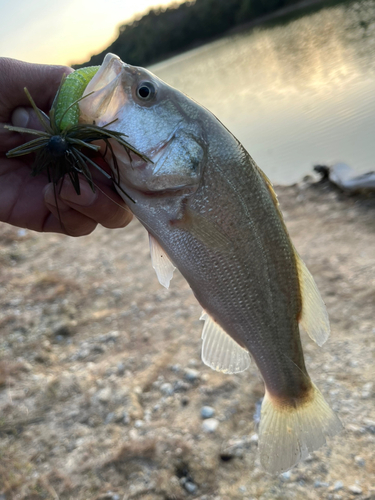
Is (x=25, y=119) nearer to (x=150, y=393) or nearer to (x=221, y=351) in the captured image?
(x=221, y=351)

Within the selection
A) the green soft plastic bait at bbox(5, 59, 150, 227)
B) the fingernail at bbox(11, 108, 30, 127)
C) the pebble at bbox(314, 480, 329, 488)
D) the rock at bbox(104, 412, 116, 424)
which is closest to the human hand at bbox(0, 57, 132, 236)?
the fingernail at bbox(11, 108, 30, 127)

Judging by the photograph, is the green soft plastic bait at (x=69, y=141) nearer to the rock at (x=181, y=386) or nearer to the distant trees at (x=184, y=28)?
the rock at (x=181, y=386)

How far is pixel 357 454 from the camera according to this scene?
9.84 ft

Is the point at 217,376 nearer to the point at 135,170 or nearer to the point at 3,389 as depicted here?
the point at 3,389

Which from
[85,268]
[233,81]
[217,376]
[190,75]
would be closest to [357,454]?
[217,376]

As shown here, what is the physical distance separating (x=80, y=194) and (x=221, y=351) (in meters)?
1.08

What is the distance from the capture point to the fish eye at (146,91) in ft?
6.03

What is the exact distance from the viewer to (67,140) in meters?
1.61

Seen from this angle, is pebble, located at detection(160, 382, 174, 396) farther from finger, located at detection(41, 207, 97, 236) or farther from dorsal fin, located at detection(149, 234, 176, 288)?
dorsal fin, located at detection(149, 234, 176, 288)

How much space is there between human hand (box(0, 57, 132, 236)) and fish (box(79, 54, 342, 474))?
0.35 meters

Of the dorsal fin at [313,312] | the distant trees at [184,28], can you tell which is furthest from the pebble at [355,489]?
the distant trees at [184,28]

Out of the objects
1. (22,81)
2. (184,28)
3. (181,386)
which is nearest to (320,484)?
(181,386)

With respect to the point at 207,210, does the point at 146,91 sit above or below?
above

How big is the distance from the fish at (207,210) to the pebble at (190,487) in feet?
3.84
